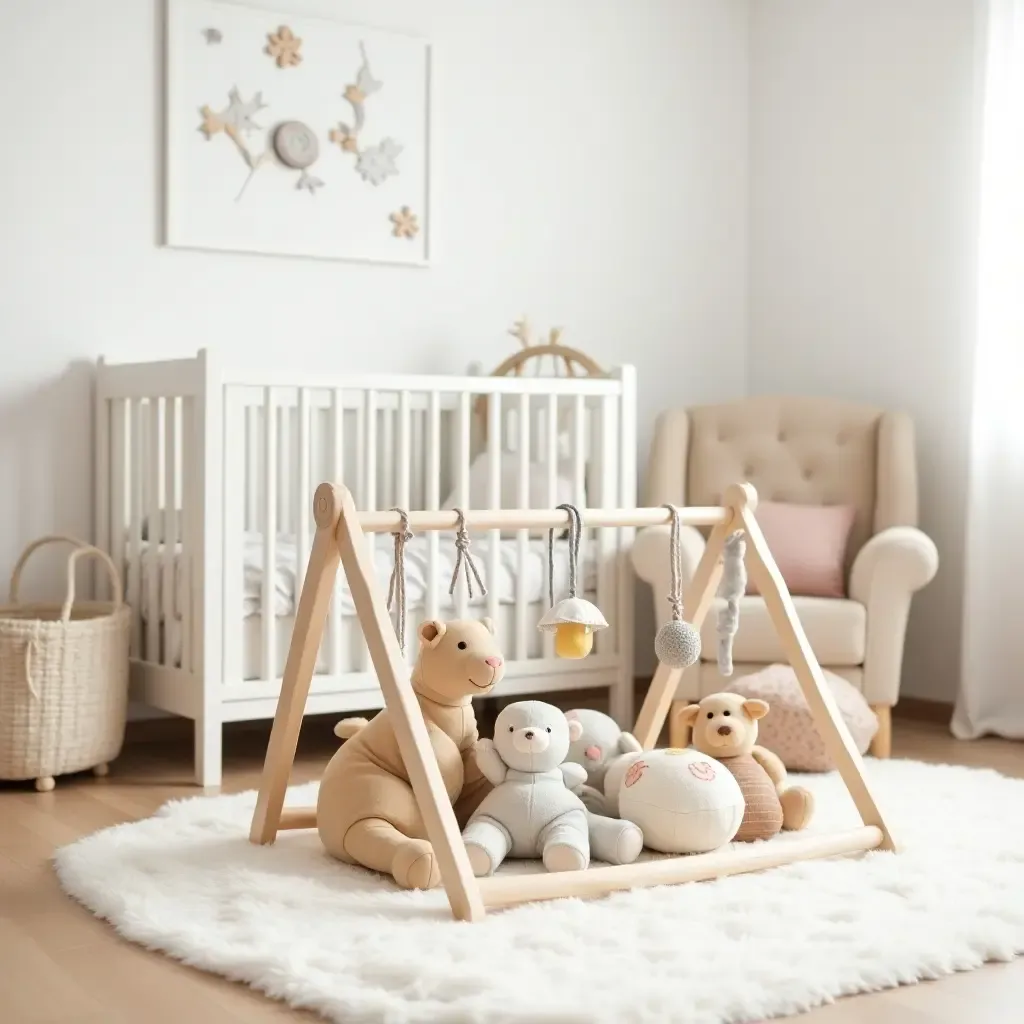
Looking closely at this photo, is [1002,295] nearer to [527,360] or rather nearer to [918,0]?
[918,0]

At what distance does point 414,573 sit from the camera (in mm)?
3271

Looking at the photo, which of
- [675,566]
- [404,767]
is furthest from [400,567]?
[675,566]

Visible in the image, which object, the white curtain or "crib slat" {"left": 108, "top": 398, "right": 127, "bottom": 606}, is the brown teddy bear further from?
"crib slat" {"left": 108, "top": 398, "right": 127, "bottom": 606}

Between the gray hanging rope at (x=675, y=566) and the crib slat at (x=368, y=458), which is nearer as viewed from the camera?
the gray hanging rope at (x=675, y=566)

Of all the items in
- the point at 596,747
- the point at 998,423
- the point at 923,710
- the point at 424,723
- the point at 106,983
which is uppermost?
the point at 998,423

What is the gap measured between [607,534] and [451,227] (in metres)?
1.01

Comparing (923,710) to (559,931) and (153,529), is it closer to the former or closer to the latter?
(153,529)

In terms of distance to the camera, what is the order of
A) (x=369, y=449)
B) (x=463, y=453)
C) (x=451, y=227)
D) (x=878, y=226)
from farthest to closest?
(x=878, y=226) < (x=451, y=227) < (x=463, y=453) < (x=369, y=449)

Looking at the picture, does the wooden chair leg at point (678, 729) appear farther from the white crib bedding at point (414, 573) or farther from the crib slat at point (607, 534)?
the white crib bedding at point (414, 573)

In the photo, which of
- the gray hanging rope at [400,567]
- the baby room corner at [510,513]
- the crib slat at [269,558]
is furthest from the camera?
the crib slat at [269,558]

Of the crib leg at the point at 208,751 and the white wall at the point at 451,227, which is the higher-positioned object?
the white wall at the point at 451,227

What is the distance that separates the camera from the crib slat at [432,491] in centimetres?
324

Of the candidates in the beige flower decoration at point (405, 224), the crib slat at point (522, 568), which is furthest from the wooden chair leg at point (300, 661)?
the beige flower decoration at point (405, 224)

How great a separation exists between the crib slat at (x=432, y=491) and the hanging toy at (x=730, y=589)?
0.85 metres
